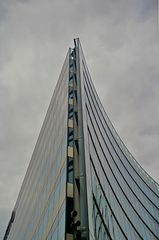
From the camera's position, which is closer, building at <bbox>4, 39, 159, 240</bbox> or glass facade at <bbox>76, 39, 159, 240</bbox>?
building at <bbox>4, 39, 159, 240</bbox>

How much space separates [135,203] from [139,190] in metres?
6.93

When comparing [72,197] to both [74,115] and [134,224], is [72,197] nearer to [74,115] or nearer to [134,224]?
[74,115]

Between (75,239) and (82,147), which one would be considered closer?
(75,239)

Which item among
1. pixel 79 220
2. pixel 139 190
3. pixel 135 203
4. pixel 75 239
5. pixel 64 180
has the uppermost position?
pixel 139 190

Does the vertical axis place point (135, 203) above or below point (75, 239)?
above

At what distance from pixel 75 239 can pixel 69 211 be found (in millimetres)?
2266

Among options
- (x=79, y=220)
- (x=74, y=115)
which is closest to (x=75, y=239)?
(x=79, y=220)

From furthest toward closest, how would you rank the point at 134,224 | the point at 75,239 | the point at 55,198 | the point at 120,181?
the point at 120,181 < the point at 134,224 < the point at 55,198 < the point at 75,239

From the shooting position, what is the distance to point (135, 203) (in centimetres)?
4494

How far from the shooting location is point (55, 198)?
21750 millimetres

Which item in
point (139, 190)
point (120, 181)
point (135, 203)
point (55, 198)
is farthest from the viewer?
point (139, 190)

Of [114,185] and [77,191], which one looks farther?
[114,185]

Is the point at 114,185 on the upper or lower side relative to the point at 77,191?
upper

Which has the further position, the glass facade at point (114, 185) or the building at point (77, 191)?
the glass facade at point (114, 185)
